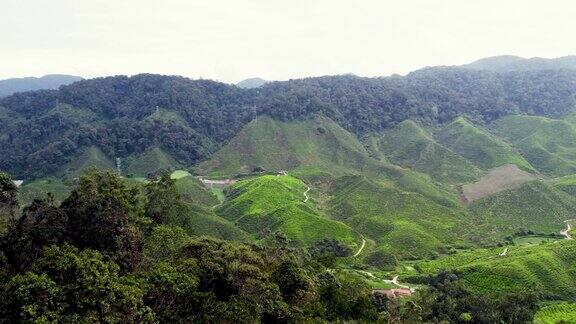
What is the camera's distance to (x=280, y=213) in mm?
122188

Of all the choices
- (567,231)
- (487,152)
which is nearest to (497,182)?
(487,152)

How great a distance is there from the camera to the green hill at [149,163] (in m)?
179

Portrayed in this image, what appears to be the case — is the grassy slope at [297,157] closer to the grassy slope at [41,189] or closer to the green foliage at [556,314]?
the grassy slope at [41,189]

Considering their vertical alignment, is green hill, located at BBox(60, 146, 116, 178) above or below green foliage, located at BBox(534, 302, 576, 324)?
above

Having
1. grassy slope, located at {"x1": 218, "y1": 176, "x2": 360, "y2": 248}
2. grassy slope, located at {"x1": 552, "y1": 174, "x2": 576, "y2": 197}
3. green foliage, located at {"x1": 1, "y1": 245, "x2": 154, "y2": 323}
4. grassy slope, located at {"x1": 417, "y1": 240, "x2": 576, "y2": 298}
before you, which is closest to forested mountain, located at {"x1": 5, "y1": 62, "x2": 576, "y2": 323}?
green foliage, located at {"x1": 1, "y1": 245, "x2": 154, "y2": 323}

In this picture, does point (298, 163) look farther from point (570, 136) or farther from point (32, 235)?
point (32, 235)

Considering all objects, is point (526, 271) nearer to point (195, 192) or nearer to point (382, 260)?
point (382, 260)

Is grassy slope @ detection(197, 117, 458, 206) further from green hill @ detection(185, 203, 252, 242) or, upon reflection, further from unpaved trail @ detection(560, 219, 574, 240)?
green hill @ detection(185, 203, 252, 242)

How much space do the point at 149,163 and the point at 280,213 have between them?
7731cm

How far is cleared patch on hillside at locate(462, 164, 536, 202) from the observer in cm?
14712

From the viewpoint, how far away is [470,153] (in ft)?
619

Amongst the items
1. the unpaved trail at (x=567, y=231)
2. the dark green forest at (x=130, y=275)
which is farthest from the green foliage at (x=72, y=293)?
the unpaved trail at (x=567, y=231)

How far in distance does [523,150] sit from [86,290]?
190330 mm

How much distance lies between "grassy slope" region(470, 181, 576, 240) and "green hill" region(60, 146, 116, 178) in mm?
120626
